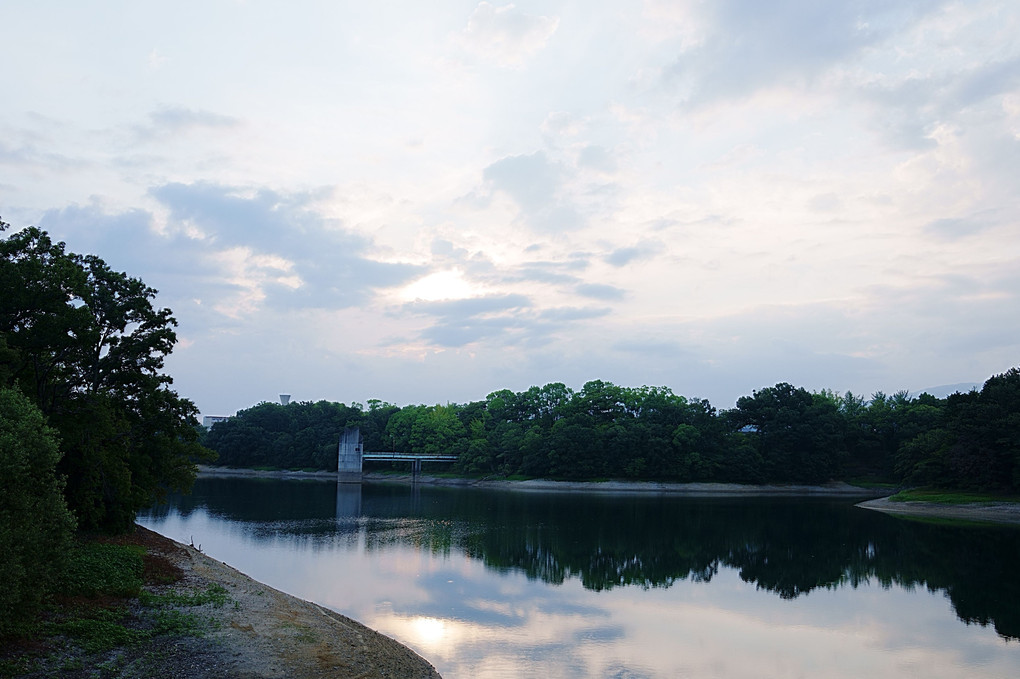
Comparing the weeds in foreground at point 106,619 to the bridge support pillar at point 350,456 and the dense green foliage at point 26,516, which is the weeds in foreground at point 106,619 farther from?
the bridge support pillar at point 350,456

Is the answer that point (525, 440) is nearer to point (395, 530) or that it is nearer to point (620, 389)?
point (620, 389)

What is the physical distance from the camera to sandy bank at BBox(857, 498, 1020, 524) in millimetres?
56062

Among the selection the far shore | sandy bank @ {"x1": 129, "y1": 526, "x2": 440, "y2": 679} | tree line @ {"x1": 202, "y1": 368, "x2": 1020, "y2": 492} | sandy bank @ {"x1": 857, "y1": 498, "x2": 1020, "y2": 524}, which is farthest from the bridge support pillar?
sandy bank @ {"x1": 129, "y1": 526, "x2": 440, "y2": 679}

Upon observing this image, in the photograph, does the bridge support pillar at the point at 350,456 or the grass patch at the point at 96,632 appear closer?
the grass patch at the point at 96,632

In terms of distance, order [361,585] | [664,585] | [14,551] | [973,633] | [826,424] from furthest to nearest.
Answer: [826,424]
[664,585]
[361,585]
[973,633]
[14,551]

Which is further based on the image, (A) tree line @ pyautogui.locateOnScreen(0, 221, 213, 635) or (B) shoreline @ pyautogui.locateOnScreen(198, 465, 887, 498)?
(B) shoreline @ pyautogui.locateOnScreen(198, 465, 887, 498)

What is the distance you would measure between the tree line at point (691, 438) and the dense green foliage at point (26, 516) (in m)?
66.2

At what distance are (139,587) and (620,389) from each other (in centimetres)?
8981

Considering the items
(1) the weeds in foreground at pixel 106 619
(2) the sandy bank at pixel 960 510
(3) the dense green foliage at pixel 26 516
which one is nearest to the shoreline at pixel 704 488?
(2) the sandy bank at pixel 960 510

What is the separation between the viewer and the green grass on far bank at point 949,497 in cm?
5850

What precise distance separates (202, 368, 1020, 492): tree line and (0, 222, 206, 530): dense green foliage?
61.6m

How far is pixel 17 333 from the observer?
23.8 metres

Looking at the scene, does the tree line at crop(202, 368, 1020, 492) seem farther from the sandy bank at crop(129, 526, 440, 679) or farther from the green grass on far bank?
the sandy bank at crop(129, 526, 440, 679)

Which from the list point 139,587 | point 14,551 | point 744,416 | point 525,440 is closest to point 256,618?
point 139,587
